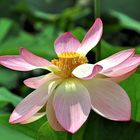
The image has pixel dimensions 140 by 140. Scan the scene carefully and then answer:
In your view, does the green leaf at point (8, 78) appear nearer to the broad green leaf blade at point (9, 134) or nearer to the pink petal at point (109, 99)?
the broad green leaf blade at point (9, 134)

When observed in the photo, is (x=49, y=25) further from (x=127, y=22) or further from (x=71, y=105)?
(x=71, y=105)

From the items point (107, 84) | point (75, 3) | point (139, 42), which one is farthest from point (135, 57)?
point (75, 3)

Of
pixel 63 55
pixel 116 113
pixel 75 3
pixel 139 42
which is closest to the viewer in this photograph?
pixel 116 113

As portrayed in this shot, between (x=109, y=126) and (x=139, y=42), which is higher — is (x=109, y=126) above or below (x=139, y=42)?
above

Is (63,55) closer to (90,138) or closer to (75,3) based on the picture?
(90,138)

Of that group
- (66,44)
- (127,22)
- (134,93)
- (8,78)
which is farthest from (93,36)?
(127,22)

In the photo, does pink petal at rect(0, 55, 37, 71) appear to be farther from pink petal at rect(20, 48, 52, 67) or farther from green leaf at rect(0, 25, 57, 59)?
green leaf at rect(0, 25, 57, 59)
